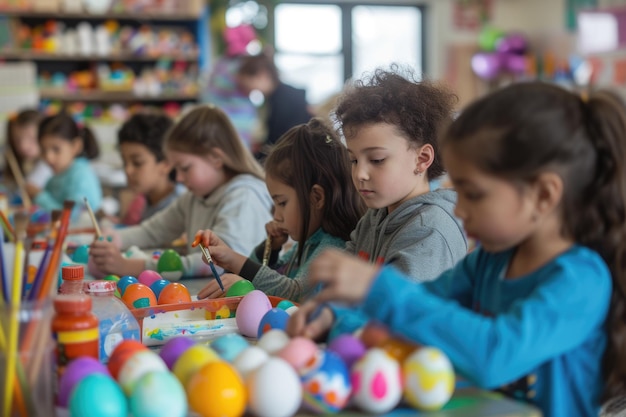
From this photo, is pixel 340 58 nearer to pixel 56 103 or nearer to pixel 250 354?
pixel 56 103

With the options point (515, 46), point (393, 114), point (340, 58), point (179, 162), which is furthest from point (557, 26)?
point (393, 114)

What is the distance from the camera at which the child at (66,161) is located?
367 cm

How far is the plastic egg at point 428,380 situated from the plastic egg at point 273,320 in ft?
1.05

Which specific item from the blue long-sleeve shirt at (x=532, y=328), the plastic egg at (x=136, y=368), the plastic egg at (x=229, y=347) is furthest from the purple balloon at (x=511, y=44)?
the plastic egg at (x=136, y=368)

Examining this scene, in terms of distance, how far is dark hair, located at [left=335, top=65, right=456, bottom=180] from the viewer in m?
1.45

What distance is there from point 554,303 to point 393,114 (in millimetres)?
676

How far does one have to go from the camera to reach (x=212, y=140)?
7.52 ft

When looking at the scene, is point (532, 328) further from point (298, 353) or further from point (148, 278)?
point (148, 278)

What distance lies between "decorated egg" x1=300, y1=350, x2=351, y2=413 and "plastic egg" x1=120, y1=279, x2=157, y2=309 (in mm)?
594

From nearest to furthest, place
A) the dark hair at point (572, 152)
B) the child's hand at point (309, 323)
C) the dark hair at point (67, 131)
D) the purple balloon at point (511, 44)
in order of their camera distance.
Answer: the dark hair at point (572, 152) → the child's hand at point (309, 323) → the dark hair at point (67, 131) → the purple balloon at point (511, 44)

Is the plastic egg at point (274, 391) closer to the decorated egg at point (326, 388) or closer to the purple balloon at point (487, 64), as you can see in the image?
the decorated egg at point (326, 388)

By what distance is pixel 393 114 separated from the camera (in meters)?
1.45

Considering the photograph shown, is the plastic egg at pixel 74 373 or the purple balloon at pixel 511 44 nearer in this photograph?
the plastic egg at pixel 74 373

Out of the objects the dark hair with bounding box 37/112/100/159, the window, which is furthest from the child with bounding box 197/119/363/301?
the window
